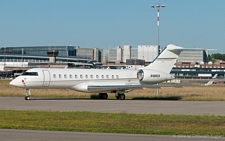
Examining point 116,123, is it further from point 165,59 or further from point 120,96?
point 165,59

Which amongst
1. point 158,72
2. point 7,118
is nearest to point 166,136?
point 7,118

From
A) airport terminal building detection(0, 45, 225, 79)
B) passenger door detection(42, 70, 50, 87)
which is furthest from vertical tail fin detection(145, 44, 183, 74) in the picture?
airport terminal building detection(0, 45, 225, 79)

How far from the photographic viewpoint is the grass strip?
17.7 metres

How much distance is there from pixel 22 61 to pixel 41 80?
11542 centimetres

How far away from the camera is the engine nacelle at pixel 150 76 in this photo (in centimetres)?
4244

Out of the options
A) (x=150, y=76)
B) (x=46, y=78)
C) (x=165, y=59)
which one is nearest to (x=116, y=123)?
(x=46, y=78)

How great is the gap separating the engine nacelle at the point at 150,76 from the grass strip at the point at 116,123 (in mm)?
18667

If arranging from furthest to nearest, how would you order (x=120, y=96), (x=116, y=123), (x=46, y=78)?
(x=120, y=96), (x=46, y=78), (x=116, y=123)

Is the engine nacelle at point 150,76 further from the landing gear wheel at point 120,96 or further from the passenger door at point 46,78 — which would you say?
the passenger door at point 46,78

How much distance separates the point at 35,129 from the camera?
17.7 m

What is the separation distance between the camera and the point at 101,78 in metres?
42.0

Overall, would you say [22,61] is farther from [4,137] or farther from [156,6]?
[4,137]

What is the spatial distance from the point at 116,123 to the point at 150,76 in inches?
887

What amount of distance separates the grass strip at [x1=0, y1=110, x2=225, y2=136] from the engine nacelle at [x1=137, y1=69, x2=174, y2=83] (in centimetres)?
1867
